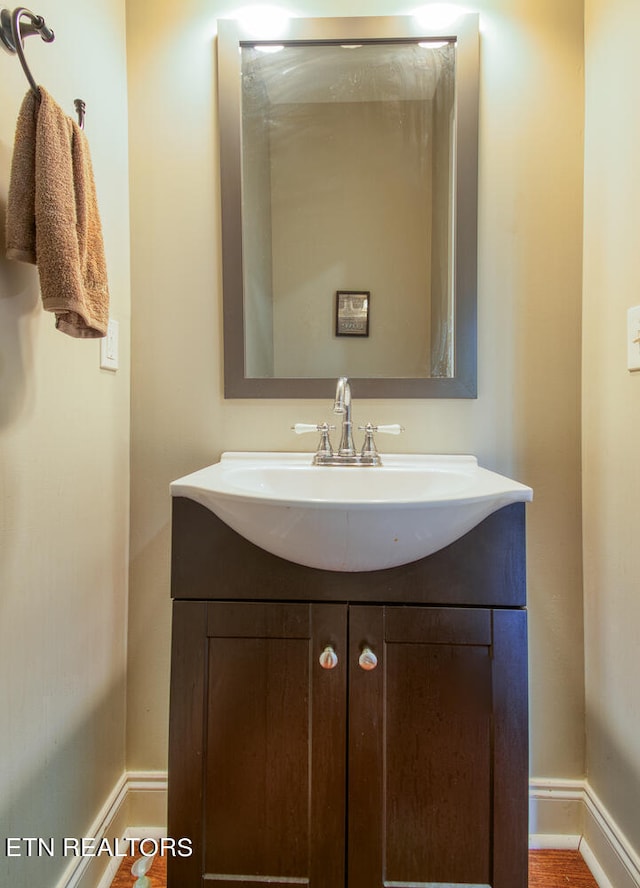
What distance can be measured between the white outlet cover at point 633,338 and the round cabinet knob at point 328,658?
31.4 inches

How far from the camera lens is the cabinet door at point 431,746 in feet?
2.18

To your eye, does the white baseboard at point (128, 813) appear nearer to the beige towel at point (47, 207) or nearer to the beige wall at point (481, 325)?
the beige wall at point (481, 325)

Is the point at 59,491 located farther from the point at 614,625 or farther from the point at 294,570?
the point at 614,625

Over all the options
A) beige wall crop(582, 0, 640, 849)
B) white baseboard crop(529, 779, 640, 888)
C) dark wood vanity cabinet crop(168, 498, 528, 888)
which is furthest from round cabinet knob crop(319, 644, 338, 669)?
white baseboard crop(529, 779, 640, 888)

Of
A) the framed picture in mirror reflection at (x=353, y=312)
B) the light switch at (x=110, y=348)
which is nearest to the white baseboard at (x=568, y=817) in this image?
the framed picture in mirror reflection at (x=353, y=312)

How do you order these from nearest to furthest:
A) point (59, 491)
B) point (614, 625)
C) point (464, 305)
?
point (59, 491), point (614, 625), point (464, 305)

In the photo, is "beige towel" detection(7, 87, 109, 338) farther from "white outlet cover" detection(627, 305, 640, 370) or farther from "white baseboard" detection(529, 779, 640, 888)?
"white baseboard" detection(529, 779, 640, 888)

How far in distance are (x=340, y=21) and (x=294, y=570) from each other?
1254 millimetres

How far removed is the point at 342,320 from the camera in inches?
40.9

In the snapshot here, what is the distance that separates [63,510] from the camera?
80cm

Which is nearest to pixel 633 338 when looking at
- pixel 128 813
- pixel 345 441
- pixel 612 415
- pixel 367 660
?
pixel 612 415

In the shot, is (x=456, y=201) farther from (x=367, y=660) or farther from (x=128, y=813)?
(x=128, y=813)

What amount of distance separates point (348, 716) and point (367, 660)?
0.34 feet

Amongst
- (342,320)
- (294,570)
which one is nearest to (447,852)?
(294,570)
